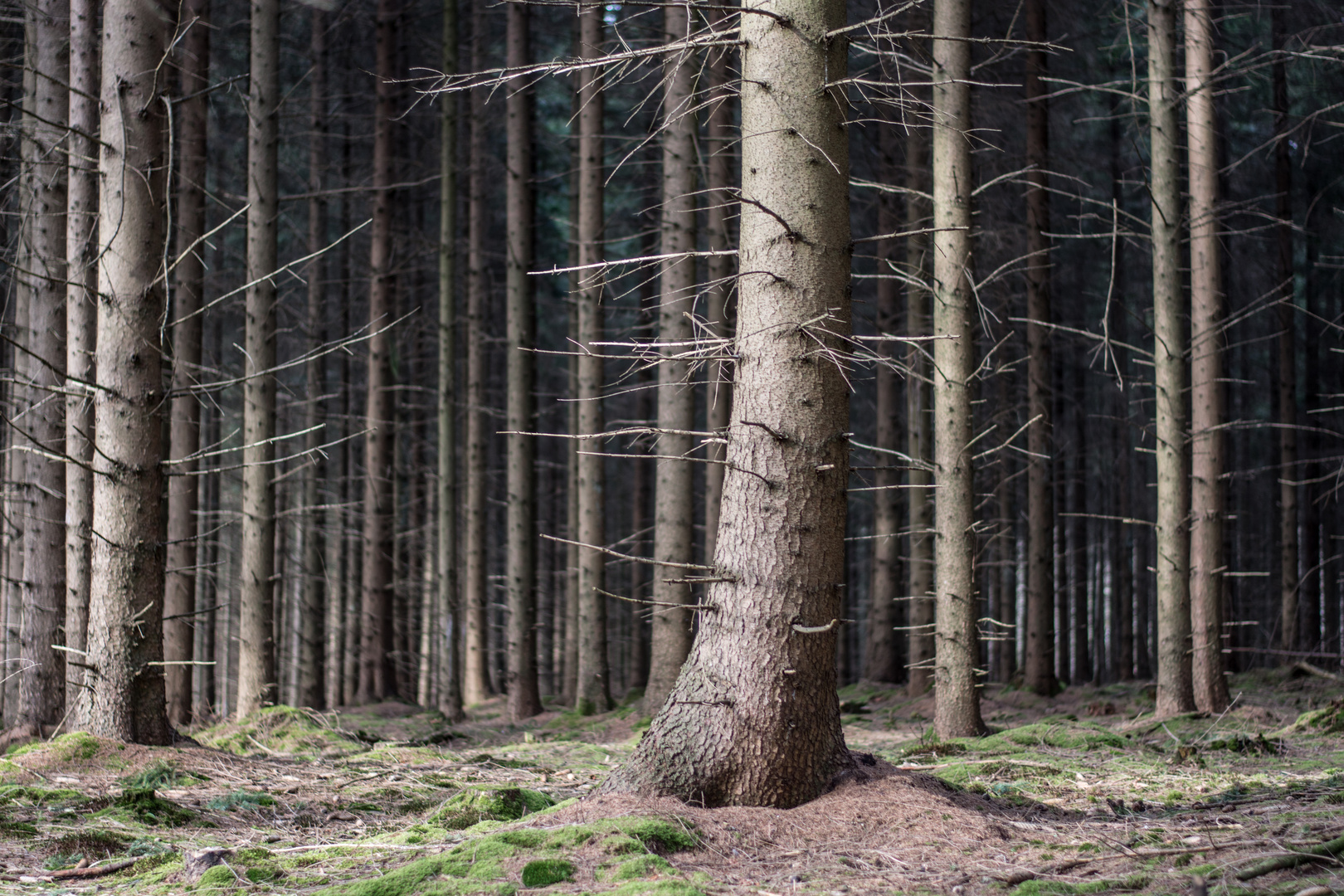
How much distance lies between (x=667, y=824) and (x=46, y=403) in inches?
294

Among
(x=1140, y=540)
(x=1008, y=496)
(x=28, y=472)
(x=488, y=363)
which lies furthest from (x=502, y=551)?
(x=28, y=472)

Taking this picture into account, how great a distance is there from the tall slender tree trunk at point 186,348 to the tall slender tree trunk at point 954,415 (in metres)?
7.23

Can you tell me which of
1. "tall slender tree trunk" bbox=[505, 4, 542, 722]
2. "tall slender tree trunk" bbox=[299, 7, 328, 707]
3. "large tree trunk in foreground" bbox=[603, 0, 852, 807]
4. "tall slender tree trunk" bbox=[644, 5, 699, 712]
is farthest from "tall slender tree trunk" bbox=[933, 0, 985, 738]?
"tall slender tree trunk" bbox=[299, 7, 328, 707]

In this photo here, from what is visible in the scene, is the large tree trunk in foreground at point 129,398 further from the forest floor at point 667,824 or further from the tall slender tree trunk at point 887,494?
the tall slender tree trunk at point 887,494

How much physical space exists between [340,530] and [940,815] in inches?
535

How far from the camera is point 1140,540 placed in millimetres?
24094

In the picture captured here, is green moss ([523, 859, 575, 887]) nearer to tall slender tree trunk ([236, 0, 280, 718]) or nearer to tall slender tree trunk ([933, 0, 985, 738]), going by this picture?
tall slender tree trunk ([933, 0, 985, 738])

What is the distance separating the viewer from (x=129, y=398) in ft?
21.4

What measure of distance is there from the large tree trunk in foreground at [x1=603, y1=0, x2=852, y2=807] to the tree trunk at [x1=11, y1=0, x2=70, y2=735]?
6.87 m

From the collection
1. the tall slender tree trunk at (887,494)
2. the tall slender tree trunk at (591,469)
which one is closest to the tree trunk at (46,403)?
the tall slender tree trunk at (591,469)

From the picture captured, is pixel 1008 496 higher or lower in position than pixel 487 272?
lower

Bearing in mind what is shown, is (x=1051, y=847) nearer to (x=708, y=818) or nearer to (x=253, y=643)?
(x=708, y=818)

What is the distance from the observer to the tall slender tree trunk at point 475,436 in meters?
14.5

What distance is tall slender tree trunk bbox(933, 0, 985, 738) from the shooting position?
7.95m
